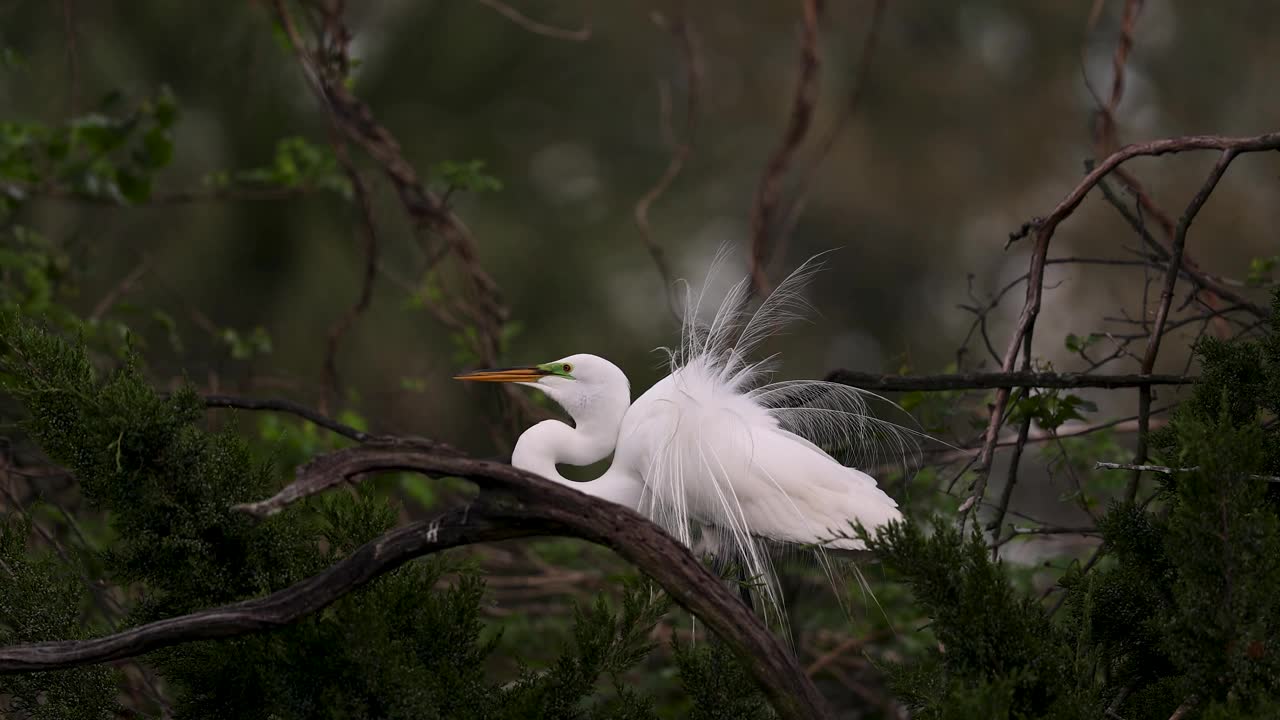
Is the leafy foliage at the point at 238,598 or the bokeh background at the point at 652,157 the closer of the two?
the leafy foliage at the point at 238,598

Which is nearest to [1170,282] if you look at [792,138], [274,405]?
[274,405]

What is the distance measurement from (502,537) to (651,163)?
262 inches

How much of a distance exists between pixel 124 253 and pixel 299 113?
126cm

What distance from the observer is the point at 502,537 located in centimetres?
122

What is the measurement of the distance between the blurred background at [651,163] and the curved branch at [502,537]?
13.0 feet

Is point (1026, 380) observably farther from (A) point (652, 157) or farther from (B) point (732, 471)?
(A) point (652, 157)

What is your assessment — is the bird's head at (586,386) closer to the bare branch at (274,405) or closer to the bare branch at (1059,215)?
the bare branch at (274,405)

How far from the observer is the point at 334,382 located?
3.21 m

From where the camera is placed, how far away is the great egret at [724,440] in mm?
1905

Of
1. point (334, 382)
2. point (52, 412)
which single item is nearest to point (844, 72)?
point (334, 382)

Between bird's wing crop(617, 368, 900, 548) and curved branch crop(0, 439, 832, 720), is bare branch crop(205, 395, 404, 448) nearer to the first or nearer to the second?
curved branch crop(0, 439, 832, 720)

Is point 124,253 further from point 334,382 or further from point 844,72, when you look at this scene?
point 844,72

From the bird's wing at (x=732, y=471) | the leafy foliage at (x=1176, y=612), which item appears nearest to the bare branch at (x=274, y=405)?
the bird's wing at (x=732, y=471)

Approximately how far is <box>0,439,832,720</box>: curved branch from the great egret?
2.00ft
